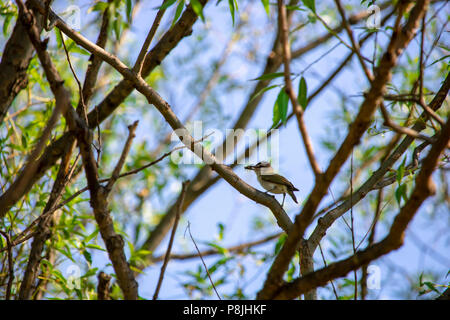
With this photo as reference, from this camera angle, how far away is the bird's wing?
16.1 ft

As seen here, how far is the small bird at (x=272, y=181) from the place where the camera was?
16.3 ft

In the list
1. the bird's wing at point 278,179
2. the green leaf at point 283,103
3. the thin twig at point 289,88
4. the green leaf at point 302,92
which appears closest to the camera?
the thin twig at point 289,88

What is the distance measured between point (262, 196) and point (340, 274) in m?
0.93

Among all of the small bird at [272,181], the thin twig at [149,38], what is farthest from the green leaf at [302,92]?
the small bird at [272,181]

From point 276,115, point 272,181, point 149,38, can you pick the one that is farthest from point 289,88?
point 272,181

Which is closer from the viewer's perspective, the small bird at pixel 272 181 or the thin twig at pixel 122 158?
the thin twig at pixel 122 158

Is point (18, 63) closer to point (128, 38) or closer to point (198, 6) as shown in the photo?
point (198, 6)

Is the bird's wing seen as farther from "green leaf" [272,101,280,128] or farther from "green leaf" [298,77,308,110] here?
"green leaf" [298,77,308,110]

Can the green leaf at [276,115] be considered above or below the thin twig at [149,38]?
below

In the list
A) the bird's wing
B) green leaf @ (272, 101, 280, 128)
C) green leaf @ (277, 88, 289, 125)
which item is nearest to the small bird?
the bird's wing

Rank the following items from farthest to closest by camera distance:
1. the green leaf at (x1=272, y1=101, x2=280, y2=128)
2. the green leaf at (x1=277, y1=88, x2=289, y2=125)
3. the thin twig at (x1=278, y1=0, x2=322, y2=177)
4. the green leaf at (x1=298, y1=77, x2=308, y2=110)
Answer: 1. the green leaf at (x1=272, y1=101, x2=280, y2=128)
2. the green leaf at (x1=277, y1=88, x2=289, y2=125)
3. the green leaf at (x1=298, y1=77, x2=308, y2=110)
4. the thin twig at (x1=278, y1=0, x2=322, y2=177)

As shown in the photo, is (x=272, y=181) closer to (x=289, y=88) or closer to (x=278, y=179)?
(x=278, y=179)

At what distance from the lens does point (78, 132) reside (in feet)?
6.91

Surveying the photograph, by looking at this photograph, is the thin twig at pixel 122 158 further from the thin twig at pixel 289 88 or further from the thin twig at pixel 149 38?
the thin twig at pixel 289 88
